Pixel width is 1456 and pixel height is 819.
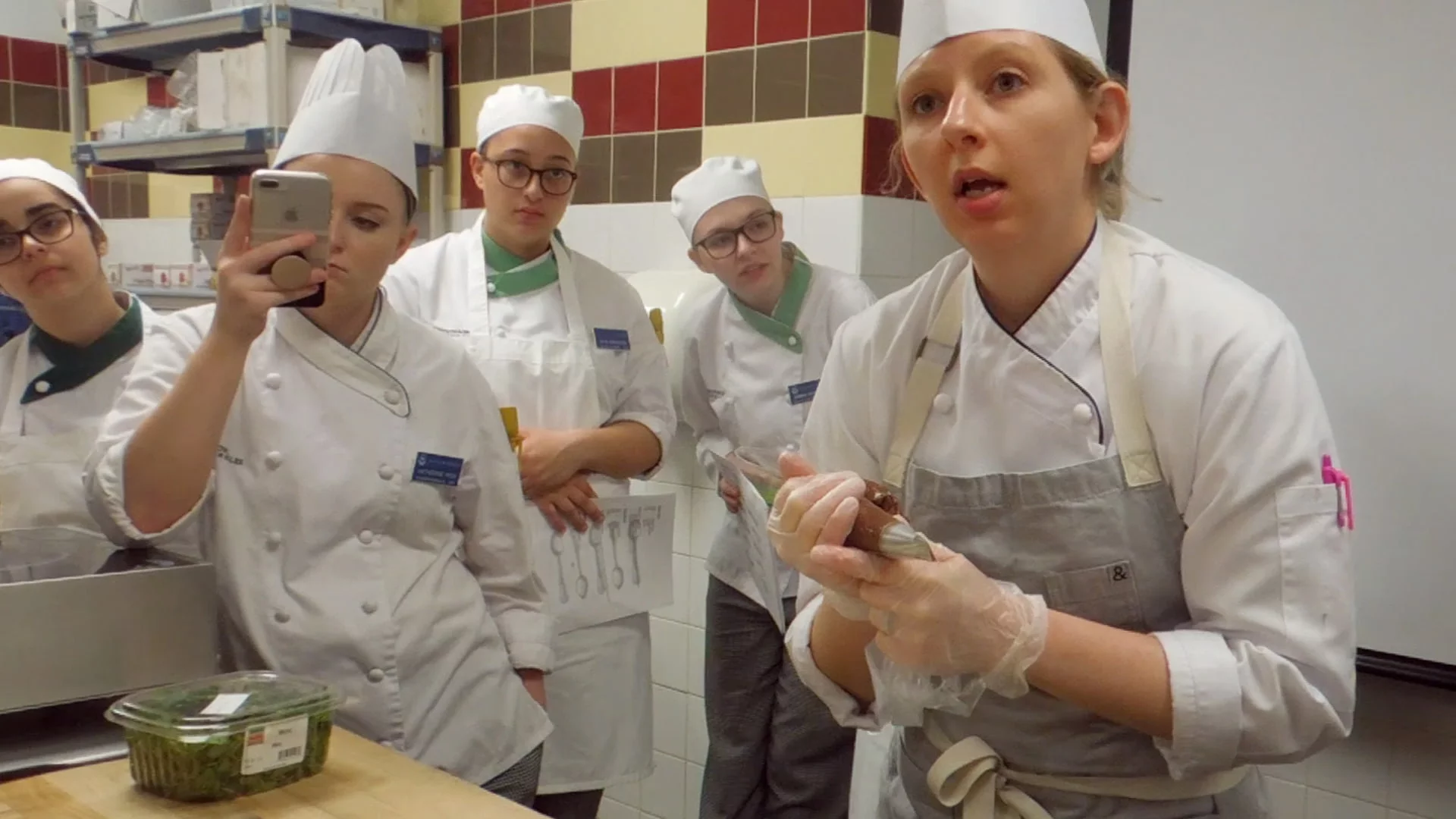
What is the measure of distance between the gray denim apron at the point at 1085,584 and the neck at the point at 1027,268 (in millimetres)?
34

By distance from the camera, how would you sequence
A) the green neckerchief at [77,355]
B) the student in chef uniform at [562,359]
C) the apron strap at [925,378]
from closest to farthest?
the apron strap at [925,378] → the green neckerchief at [77,355] → the student in chef uniform at [562,359]

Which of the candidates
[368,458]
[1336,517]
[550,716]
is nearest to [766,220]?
[550,716]

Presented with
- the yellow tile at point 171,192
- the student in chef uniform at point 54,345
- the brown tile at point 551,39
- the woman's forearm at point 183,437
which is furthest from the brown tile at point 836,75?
the yellow tile at point 171,192

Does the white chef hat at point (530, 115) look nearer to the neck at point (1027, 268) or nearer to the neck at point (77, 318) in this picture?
the neck at point (77, 318)

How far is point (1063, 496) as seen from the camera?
1113 mm

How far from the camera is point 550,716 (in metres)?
2.29

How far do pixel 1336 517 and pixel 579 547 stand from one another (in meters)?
1.54

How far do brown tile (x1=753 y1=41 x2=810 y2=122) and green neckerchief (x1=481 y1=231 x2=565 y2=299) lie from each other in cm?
86

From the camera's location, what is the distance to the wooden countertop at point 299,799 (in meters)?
1.11

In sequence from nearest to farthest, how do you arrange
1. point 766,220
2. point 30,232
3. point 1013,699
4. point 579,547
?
point 1013,699 < point 30,232 < point 579,547 < point 766,220

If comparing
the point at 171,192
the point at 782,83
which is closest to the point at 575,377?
the point at 782,83

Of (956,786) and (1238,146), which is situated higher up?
(1238,146)

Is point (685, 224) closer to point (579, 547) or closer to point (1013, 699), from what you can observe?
point (579, 547)

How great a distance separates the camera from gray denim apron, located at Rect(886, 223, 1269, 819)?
3.61ft
